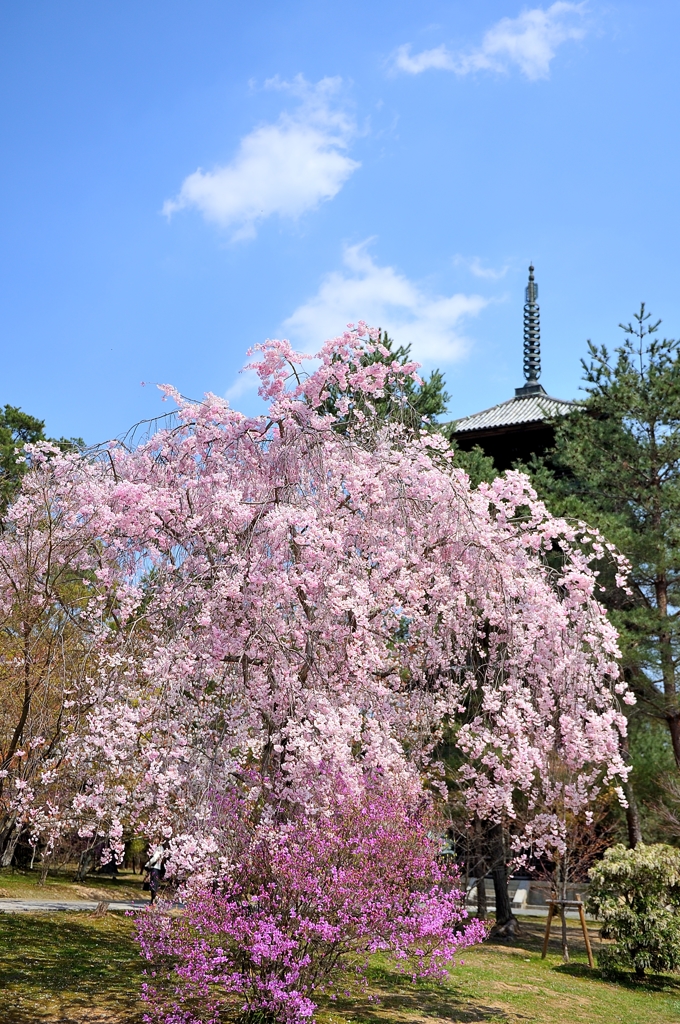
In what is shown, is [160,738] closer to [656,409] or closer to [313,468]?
[313,468]

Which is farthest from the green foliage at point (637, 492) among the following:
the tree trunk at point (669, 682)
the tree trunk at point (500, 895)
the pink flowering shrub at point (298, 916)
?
the pink flowering shrub at point (298, 916)

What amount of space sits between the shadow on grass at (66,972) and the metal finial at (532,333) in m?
24.3

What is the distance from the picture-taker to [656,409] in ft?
60.7

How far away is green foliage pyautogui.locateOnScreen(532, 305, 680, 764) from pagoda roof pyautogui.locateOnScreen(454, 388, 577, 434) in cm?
314

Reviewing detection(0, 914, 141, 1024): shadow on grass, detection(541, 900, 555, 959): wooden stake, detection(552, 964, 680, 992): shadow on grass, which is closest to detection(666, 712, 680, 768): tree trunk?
detection(541, 900, 555, 959): wooden stake

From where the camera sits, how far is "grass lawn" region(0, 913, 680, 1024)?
852 cm

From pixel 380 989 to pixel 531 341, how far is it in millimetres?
27303

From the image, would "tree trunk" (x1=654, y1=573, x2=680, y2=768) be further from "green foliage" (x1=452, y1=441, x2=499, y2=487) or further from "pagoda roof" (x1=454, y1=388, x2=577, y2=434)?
"pagoda roof" (x1=454, y1=388, x2=577, y2=434)

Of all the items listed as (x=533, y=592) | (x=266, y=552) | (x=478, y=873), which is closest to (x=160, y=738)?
(x=266, y=552)

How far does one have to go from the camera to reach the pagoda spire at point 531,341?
31297 millimetres

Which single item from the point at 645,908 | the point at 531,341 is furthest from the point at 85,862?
the point at 531,341

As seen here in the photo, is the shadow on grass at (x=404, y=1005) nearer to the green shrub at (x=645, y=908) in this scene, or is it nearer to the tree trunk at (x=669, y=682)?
the green shrub at (x=645, y=908)

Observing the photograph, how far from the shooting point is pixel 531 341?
34000 millimetres

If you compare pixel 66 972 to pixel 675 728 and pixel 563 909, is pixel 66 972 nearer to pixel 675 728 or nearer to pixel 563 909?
pixel 563 909
